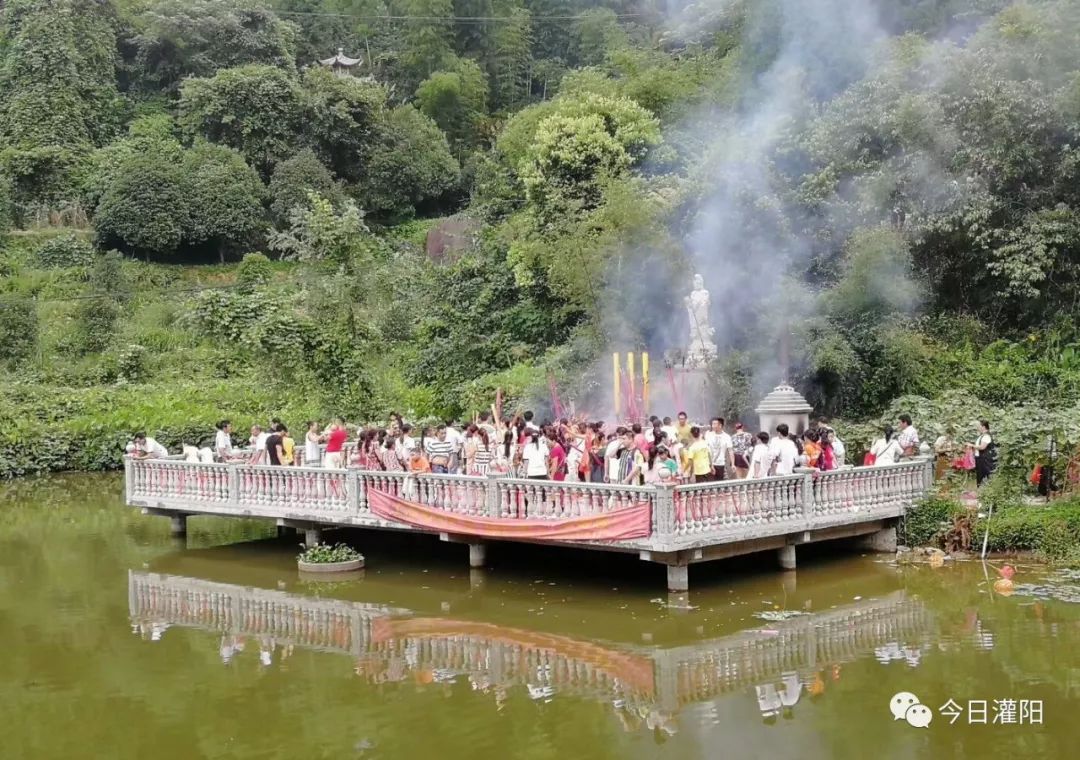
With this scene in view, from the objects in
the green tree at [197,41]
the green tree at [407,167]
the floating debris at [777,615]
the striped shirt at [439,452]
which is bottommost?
the floating debris at [777,615]

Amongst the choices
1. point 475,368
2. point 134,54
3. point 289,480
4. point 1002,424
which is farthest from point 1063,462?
point 134,54

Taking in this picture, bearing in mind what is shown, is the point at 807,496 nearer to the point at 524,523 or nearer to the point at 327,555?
the point at 524,523

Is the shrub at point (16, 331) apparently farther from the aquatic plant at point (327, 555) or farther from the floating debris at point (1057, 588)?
the floating debris at point (1057, 588)

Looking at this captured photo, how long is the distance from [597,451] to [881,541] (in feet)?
14.0

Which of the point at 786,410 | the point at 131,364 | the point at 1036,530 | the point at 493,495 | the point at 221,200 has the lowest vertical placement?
the point at 1036,530

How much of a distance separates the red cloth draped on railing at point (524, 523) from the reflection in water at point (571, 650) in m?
1.53

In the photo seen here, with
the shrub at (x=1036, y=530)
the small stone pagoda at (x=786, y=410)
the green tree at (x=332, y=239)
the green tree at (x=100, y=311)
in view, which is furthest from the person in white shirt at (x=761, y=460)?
the green tree at (x=100, y=311)

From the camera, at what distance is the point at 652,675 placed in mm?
11438

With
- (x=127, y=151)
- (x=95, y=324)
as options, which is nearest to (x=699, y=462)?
(x=95, y=324)

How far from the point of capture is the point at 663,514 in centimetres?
1365

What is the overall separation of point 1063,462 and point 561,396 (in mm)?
12351

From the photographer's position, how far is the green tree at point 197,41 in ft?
204

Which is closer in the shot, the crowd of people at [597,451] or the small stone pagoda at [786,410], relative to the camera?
the crowd of people at [597,451]

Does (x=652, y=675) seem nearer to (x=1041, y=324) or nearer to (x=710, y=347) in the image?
(x=710, y=347)
